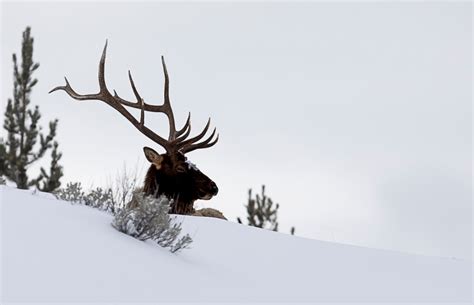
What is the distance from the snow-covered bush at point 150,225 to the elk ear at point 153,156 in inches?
164

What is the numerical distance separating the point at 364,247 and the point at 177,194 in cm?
285

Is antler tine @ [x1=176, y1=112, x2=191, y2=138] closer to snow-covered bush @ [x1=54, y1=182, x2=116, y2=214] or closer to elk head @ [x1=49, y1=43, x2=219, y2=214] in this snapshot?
elk head @ [x1=49, y1=43, x2=219, y2=214]

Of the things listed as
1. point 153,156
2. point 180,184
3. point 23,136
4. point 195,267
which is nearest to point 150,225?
point 195,267

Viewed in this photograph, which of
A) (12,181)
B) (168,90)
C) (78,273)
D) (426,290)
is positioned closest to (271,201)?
(12,181)

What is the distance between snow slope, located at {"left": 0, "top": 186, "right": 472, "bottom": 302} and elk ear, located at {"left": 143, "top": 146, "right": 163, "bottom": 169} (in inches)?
103

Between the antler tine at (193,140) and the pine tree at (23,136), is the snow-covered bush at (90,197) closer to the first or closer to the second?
the antler tine at (193,140)

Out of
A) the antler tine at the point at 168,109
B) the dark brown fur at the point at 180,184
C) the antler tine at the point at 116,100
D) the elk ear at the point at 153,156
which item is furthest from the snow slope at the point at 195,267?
the antler tine at the point at 168,109

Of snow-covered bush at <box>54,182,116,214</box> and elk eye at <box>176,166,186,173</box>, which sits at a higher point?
elk eye at <box>176,166,186,173</box>

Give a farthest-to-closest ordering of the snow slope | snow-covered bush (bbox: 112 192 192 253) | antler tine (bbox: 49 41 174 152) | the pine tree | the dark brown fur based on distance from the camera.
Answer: the pine tree → antler tine (bbox: 49 41 174 152) → the dark brown fur → snow-covered bush (bbox: 112 192 192 253) → the snow slope

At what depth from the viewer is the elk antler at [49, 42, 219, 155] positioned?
Result: 9742mm

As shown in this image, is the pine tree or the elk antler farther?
the pine tree

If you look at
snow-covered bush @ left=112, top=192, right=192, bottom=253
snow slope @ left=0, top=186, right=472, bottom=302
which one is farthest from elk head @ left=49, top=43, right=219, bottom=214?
snow-covered bush @ left=112, top=192, right=192, bottom=253

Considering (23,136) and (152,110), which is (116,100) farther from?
(23,136)

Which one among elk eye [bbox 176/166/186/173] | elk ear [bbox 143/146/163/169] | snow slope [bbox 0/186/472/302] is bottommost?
snow slope [bbox 0/186/472/302]
